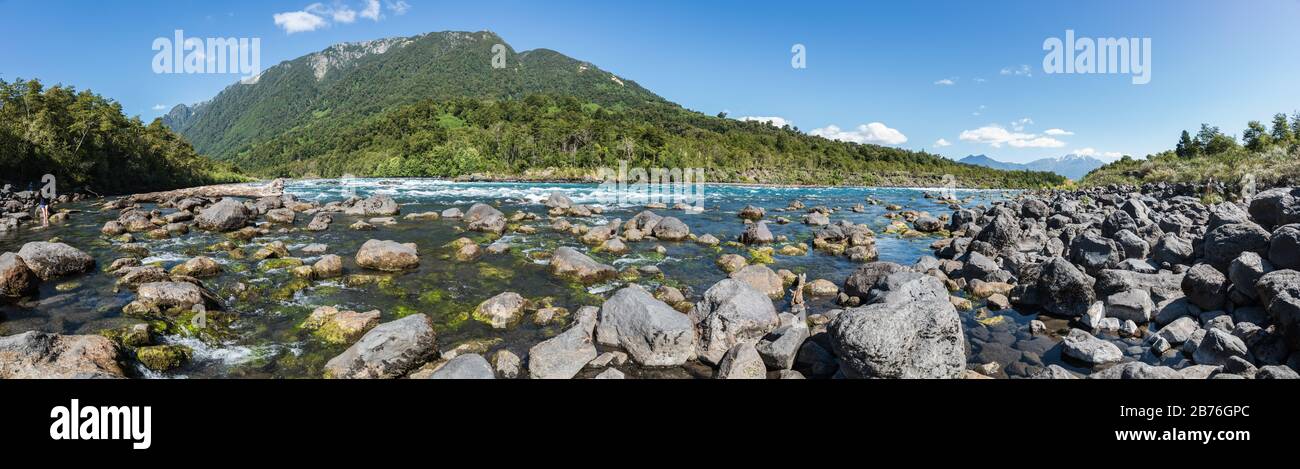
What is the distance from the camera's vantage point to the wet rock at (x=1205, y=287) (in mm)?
9211

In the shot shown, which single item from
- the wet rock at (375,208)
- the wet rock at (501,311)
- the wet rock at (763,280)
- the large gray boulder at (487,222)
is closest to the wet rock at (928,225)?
the wet rock at (763,280)

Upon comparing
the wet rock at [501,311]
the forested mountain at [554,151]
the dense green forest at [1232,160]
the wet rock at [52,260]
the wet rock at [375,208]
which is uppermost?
the forested mountain at [554,151]

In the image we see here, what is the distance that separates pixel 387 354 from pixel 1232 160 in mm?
65295

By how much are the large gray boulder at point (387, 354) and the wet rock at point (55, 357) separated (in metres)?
2.71

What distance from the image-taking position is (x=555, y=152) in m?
114

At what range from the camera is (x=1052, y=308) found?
35.4 ft

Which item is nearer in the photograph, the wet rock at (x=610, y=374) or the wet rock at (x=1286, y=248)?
the wet rock at (x=610, y=374)

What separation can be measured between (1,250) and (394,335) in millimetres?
20891

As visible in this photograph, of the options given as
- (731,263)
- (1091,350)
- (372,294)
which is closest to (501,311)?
(372,294)

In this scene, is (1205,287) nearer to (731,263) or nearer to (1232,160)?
(731,263)

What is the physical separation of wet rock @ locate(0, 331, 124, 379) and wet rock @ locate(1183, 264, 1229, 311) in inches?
696

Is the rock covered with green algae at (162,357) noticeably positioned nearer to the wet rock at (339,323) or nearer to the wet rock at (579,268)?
the wet rock at (339,323)

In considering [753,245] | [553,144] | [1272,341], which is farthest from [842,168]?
[1272,341]
